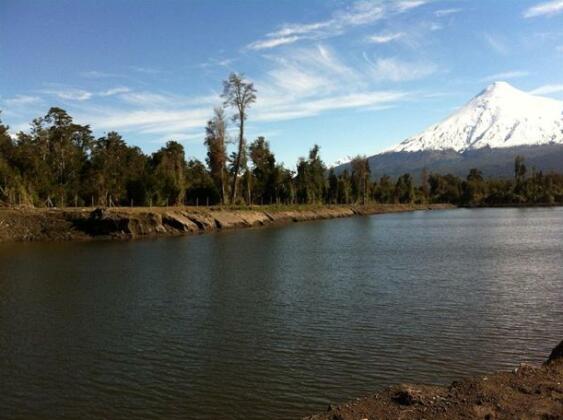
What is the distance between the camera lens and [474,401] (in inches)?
411

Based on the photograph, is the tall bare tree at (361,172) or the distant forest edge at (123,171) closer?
the distant forest edge at (123,171)

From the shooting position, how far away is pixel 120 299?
2462 cm

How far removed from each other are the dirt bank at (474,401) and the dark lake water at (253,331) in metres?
1.73

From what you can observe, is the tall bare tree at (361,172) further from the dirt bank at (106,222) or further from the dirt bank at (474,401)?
the dirt bank at (474,401)

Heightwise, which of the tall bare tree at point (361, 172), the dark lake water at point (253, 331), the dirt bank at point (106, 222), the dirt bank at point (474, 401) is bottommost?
the dark lake water at point (253, 331)

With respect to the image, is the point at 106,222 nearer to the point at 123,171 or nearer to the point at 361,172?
the point at 123,171

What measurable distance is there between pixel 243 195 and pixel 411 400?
105 m

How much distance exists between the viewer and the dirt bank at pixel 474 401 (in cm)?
985

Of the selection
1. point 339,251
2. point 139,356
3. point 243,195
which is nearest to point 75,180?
point 243,195

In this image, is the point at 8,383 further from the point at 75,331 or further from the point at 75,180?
the point at 75,180

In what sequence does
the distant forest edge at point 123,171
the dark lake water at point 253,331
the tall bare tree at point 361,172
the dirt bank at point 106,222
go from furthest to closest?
the tall bare tree at point 361,172
the distant forest edge at point 123,171
the dirt bank at point 106,222
the dark lake water at point 253,331

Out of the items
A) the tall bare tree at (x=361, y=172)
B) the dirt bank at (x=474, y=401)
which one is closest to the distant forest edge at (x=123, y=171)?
the tall bare tree at (x=361, y=172)

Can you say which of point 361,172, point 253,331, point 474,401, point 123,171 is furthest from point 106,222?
point 361,172

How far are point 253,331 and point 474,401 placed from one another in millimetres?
9426
